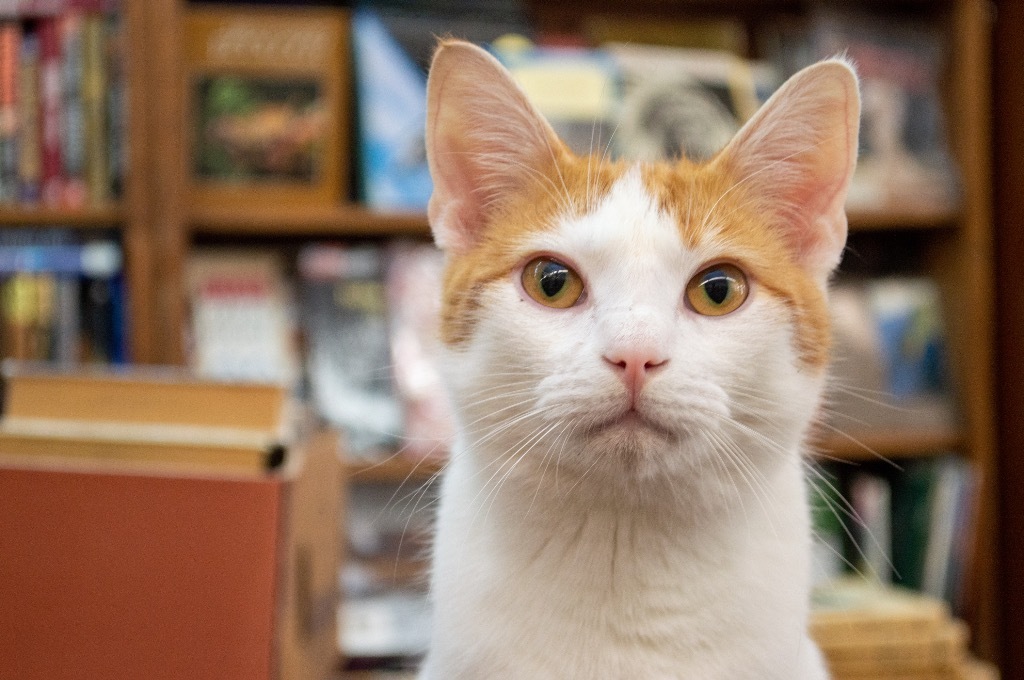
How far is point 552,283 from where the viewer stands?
2.04 ft

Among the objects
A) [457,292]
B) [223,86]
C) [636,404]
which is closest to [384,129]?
[223,86]

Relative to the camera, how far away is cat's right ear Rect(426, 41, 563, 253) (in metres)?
0.64

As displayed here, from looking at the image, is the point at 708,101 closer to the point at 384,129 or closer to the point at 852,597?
the point at 384,129

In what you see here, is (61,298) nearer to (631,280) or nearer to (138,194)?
(138,194)

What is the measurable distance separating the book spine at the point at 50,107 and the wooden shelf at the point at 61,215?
4 centimetres

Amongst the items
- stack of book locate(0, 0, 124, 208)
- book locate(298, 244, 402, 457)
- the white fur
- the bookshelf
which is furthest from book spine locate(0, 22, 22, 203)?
the white fur

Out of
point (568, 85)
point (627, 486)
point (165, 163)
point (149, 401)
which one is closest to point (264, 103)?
point (165, 163)

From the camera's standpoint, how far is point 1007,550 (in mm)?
1581

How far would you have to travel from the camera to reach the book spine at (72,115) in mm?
1400

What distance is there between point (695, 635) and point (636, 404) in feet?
0.61

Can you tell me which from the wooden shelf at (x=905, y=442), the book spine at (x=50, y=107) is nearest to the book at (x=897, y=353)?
the wooden shelf at (x=905, y=442)

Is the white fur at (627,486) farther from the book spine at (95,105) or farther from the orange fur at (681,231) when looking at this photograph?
the book spine at (95,105)

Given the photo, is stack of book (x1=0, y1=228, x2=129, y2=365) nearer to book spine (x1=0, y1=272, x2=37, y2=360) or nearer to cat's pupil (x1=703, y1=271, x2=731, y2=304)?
book spine (x1=0, y1=272, x2=37, y2=360)

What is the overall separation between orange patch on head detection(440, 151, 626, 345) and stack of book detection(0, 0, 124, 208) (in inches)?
38.6
